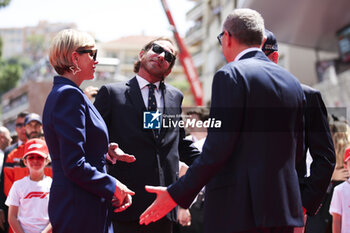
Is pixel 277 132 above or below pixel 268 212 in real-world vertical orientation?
above

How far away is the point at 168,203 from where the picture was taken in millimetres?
→ 3014

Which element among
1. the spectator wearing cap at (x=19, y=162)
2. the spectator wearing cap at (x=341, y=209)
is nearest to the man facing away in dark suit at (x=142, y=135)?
the spectator wearing cap at (x=341, y=209)

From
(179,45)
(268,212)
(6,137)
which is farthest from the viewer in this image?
(179,45)

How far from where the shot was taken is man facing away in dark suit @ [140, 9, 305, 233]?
281 cm

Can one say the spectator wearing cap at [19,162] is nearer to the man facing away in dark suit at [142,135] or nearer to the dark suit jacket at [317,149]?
the man facing away in dark suit at [142,135]

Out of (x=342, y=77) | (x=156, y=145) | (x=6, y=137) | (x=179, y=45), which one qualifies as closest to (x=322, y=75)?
(x=342, y=77)

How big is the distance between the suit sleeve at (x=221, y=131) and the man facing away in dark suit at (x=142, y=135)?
1243 millimetres

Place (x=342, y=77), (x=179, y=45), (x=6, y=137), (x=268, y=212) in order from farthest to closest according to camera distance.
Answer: (x=179, y=45) < (x=342, y=77) < (x=6, y=137) < (x=268, y=212)

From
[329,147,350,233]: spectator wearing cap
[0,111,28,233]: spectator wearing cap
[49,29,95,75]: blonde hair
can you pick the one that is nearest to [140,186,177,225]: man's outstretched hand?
[49,29,95,75]: blonde hair

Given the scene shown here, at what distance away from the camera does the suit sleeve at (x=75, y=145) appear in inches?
119

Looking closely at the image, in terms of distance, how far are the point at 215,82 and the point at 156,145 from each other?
4.56 ft

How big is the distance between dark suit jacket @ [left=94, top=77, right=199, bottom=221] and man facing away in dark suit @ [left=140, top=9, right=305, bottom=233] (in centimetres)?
111

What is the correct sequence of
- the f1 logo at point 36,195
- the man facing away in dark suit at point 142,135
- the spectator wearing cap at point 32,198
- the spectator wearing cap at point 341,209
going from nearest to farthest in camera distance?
1. the man facing away in dark suit at point 142,135
2. the spectator wearing cap at point 341,209
3. the spectator wearing cap at point 32,198
4. the f1 logo at point 36,195

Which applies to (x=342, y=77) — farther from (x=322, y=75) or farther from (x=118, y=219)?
(x=118, y=219)
